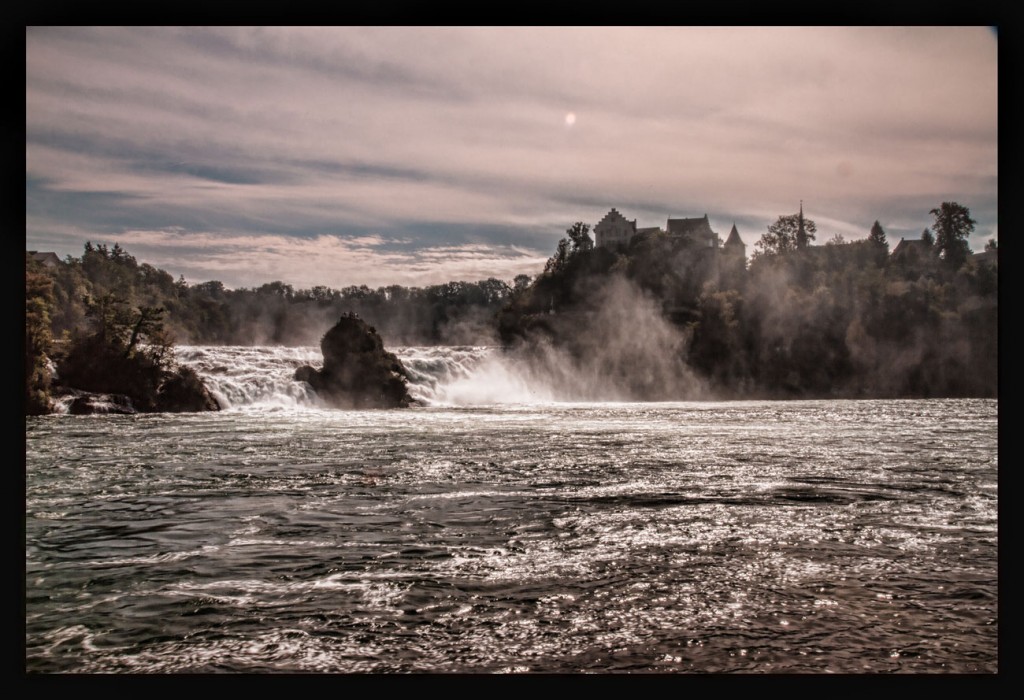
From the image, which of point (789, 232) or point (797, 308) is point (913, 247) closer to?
point (789, 232)

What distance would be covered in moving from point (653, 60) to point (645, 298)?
32383 mm

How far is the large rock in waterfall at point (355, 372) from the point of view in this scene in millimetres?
22578

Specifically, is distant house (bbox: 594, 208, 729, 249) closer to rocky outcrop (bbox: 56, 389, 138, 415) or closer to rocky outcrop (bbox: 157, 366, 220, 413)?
rocky outcrop (bbox: 56, 389, 138, 415)

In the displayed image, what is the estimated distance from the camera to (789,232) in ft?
48.6

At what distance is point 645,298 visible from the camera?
125 feet

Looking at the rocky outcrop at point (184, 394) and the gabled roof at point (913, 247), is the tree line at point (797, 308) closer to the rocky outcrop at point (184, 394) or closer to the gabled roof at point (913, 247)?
the gabled roof at point (913, 247)

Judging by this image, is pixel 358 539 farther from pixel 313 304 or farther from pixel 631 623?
pixel 313 304

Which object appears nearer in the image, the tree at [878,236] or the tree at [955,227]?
the tree at [955,227]

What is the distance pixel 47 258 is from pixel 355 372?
15592 millimetres

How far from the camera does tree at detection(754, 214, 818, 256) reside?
35.2 feet

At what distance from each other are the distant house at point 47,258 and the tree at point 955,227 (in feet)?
26.3

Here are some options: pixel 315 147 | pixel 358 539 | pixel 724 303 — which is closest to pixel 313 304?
pixel 315 147

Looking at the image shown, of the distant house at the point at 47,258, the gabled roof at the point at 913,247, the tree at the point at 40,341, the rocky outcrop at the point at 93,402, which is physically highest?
the gabled roof at the point at 913,247

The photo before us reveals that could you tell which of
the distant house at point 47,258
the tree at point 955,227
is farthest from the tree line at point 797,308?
the distant house at point 47,258
